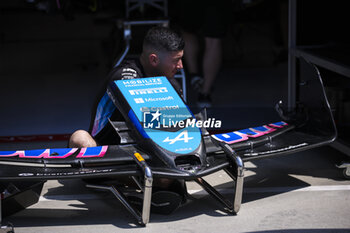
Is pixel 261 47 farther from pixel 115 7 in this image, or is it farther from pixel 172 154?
pixel 172 154

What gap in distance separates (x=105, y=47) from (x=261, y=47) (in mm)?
2301

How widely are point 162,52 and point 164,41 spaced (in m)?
0.07

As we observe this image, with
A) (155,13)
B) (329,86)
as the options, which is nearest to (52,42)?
(155,13)

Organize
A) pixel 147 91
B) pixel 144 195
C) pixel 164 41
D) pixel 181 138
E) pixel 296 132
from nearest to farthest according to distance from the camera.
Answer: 1. pixel 144 195
2. pixel 181 138
3. pixel 147 91
4. pixel 164 41
5. pixel 296 132

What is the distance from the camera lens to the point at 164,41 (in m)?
3.89

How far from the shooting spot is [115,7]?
9188mm

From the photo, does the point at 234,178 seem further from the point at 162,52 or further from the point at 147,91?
the point at 162,52

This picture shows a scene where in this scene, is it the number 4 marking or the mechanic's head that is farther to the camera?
the mechanic's head

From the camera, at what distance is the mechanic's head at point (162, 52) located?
153 inches

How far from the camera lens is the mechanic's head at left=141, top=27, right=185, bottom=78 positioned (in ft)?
12.8

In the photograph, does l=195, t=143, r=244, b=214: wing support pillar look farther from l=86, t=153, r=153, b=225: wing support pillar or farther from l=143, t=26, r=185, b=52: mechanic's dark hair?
l=143, t=26, r=185, b=52: mechanic's dark hair

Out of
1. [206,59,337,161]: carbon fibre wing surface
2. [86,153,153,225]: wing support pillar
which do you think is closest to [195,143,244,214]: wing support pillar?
[206,59,337,161]: carbon fibre wing surface

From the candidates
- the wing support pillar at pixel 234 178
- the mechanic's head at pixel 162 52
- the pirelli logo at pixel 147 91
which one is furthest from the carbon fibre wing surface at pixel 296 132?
the mechanic's head at pixel 162 52

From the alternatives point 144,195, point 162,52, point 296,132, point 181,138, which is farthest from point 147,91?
point 296,132
